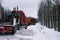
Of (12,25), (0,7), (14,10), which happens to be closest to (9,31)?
(12,25)

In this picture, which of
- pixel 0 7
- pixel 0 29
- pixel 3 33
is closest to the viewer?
pixel 0 29

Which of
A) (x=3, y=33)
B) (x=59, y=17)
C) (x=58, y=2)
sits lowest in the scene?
(x=3, y=33)

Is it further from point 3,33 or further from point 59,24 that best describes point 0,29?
point 59,24

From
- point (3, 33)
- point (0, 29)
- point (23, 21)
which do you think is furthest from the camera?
point (23, 21)

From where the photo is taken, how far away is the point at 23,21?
26.9m

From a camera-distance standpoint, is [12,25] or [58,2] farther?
[58,2]

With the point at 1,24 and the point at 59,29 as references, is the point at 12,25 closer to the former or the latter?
the point at 1,24

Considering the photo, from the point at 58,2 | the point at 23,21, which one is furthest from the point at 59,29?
the point at 23,21

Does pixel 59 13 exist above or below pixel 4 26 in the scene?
above

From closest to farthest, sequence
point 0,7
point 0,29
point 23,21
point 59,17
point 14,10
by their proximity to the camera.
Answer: point 0,29 → point 59,17 → point 14,10 → point 23,21 → point 0,7

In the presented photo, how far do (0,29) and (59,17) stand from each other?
24.2 ft

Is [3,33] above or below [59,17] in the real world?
below

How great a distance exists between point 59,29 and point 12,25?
6243 millimetres

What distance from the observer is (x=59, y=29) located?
20453 millimetres
